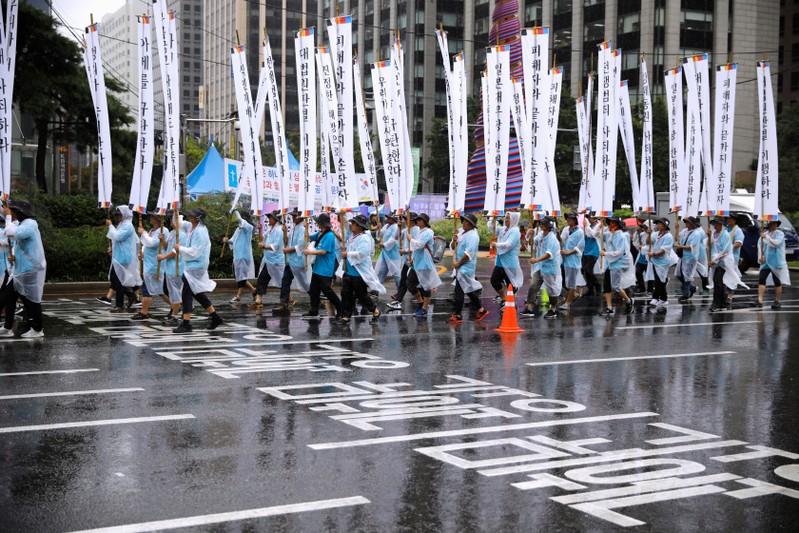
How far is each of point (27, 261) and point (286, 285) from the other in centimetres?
517

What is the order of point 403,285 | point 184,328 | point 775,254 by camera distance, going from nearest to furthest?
point 184,328, point 403,285, point 775,254

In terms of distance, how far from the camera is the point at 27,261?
12078 millimetres

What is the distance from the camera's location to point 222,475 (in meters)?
5.81

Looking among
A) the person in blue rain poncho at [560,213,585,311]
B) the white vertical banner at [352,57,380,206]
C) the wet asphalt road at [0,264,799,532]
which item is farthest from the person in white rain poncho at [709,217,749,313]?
the white vertical banner at [352,57,380,206]

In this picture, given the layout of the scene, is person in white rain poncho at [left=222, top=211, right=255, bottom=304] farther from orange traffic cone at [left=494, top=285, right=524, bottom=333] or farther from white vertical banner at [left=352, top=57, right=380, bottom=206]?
orange traffic cone at [left=494, top=285, right=524, bottom=333]

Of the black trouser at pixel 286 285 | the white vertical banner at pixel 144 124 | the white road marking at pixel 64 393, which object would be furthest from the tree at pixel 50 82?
the white road marking at pixel 64 393

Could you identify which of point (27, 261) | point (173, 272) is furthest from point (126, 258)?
point (27, 261)

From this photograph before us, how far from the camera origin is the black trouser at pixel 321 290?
1509 cm

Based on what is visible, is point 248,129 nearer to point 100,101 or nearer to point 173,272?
point 100,101

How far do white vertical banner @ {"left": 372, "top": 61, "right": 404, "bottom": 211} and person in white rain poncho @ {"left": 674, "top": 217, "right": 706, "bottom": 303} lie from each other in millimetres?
5747

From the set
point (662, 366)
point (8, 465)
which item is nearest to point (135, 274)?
point (662, 366)

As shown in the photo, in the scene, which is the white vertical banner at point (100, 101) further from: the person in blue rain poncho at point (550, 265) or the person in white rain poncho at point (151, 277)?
the person in blue rain poncho at point (550, 265)

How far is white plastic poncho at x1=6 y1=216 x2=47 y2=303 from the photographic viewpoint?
12.0 meters

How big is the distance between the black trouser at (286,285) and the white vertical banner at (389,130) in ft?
8.03
